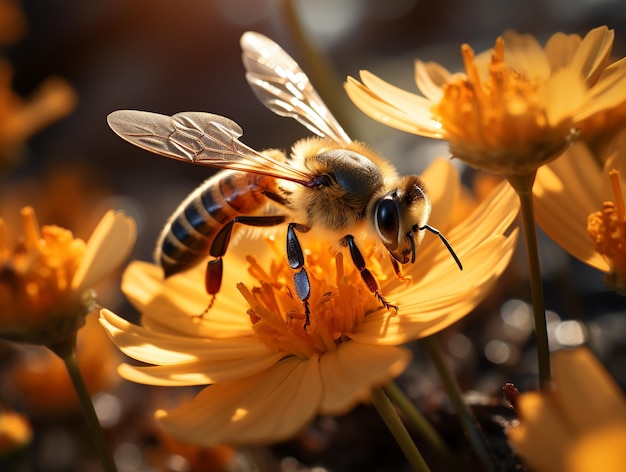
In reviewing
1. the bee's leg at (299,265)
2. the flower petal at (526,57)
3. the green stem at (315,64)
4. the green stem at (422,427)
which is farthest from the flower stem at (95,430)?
the green stem at (315,64)

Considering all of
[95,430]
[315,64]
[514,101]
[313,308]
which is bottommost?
[95,430]

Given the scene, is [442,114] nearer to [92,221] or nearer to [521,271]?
[521,271]

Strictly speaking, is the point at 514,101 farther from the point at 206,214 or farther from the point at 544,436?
the point at 206,214

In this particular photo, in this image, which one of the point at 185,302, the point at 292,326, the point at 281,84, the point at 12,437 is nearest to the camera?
the point at 292,326

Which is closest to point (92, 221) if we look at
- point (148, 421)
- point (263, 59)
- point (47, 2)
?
point (148, 421)

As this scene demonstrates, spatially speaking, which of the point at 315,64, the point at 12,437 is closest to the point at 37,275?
the point at 12,437
